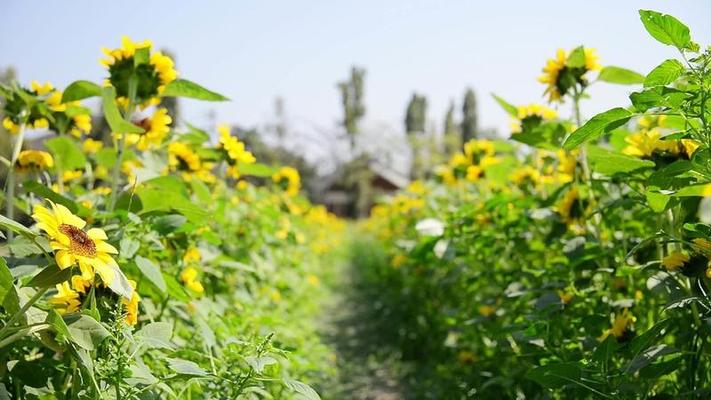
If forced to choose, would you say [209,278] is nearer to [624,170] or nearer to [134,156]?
[134,156]

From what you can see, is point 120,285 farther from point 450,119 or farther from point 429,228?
point 450,119

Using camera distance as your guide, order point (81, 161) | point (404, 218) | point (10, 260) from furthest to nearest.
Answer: point (404, 218)
point (81, 161)
point (10, 260)

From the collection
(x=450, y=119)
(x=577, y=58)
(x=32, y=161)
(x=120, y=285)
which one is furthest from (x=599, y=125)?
(x=450, y=119)

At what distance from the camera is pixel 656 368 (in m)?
1.04

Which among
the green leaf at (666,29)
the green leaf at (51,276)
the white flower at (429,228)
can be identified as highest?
the green leaf at (666,29)

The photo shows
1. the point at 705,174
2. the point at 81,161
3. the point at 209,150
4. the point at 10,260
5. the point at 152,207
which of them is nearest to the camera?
the point at 705,174

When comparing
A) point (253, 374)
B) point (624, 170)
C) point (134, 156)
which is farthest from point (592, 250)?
point (134, 156)

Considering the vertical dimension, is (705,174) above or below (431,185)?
above

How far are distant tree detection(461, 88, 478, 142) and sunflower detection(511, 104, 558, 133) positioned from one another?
26666 mm

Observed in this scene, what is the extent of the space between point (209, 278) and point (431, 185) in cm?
233

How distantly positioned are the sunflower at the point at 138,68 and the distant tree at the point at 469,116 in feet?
90.0

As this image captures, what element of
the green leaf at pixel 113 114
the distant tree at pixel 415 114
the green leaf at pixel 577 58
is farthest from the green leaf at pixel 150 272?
the distant tree at pixel 415 114

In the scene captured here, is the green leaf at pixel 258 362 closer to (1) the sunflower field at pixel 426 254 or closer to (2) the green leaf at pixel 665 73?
(1) the sunflower field at pixel 426 254

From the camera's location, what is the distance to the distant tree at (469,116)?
28422 millimetres
